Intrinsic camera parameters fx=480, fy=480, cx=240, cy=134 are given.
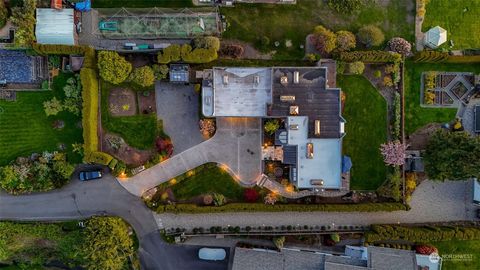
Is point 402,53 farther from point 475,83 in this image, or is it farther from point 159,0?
point 159,0

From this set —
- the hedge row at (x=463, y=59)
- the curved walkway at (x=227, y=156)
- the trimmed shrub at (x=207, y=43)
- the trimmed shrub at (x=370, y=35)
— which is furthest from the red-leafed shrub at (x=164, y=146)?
the hedge row at (x=463, y=59)

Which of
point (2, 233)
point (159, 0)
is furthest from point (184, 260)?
point (159, 0)

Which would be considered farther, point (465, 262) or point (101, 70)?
point (465, 262)

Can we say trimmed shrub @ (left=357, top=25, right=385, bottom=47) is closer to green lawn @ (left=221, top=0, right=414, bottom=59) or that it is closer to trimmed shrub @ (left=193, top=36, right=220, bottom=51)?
green lawn @ (left=221, top=0, right=414, bottom=59)

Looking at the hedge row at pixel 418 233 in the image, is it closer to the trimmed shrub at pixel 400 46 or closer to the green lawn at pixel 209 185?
the green lawn at pixel 209 185

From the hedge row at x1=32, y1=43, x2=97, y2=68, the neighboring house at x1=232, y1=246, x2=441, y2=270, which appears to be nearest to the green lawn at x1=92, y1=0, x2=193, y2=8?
the hedge row at x1=32, y1=43, x2=97, y2=68

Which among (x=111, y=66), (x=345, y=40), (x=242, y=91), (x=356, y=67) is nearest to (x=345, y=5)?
(x=345, y=40)

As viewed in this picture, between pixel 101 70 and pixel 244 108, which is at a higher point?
pixel 101 70

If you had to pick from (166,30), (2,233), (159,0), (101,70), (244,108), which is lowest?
(2,233)
